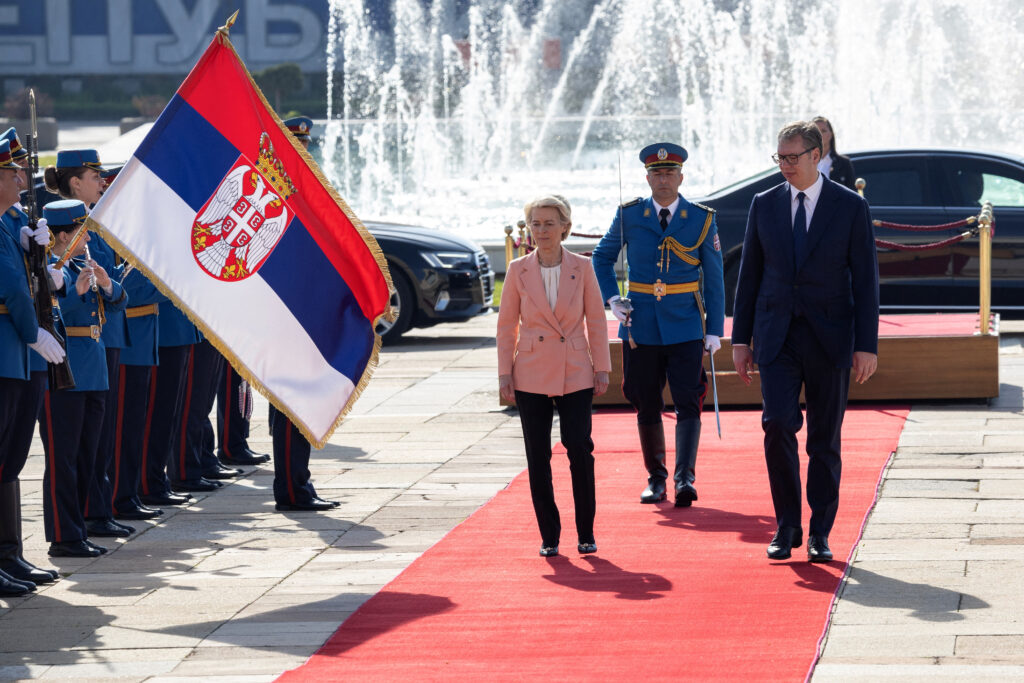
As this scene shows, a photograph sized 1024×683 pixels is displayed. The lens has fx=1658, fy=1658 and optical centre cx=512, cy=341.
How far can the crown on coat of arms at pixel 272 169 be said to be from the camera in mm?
7156

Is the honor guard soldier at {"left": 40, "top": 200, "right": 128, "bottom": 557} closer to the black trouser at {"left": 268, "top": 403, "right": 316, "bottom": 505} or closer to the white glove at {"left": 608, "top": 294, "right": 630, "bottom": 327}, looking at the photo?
the black trouser at {"left": 268, "top": 403, "right": 316, "bottom": 505}

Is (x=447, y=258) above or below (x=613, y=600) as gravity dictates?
above

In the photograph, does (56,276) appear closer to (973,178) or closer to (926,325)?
(926,325)

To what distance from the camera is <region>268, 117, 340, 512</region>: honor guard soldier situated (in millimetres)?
8211

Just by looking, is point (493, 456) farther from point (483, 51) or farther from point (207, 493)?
point (483, 51)

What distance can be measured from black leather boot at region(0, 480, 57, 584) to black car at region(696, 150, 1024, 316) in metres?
7.52

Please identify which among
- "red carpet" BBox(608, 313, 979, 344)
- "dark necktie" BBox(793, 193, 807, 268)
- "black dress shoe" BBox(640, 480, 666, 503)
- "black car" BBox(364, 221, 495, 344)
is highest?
"dark necktie" BBox(793, 193, 807, 268)

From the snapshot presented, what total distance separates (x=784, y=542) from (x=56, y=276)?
325 centimetres

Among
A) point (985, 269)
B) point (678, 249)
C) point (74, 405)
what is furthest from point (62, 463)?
point (985, 269)

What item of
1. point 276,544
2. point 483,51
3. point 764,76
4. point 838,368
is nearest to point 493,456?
point 276,544

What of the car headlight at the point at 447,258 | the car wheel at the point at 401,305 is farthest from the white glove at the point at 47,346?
the car headlight at the point at 447,258

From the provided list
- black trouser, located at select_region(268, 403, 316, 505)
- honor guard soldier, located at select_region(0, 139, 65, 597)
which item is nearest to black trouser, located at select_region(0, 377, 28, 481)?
honor guard soldier, located at select_region(0, 139, 65, 597)

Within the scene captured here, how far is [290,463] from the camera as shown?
8250 mm

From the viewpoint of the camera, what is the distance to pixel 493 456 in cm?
945
